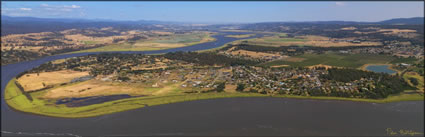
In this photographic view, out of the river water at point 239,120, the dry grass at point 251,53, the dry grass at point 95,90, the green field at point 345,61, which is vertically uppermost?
the dry grass at point 251,53

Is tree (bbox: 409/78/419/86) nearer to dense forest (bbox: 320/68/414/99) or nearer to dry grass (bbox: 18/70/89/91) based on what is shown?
dense forest (bbox: 320/68/414/99)

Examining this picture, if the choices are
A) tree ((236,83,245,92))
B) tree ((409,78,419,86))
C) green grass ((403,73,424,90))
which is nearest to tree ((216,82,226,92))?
tree ((236,83,245,92))

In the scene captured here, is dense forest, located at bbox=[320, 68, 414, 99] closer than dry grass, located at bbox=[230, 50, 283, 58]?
Yes

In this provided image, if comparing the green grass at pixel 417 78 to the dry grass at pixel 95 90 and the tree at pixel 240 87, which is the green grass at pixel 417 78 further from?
the dry grass at pixel 95 90

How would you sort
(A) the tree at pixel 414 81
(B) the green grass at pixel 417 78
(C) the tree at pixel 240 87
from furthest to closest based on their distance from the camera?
(A) the tree at pixel 414 81
(B) the green grass at pixel 417 78
(C) the tree at pixel 240 87

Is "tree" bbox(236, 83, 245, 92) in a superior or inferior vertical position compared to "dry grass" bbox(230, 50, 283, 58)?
inferior

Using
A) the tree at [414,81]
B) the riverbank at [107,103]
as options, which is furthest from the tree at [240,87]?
the tree at [414,81]

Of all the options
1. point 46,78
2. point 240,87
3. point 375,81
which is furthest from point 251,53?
point 46,78
